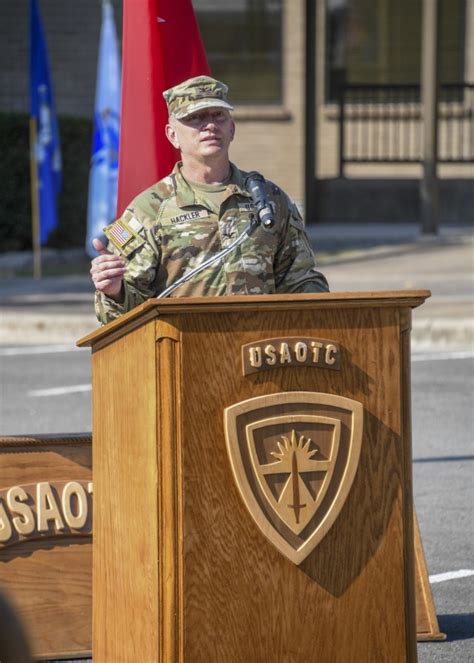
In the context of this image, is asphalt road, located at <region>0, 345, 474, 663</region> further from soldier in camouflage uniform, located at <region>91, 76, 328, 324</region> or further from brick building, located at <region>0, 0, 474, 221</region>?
brick building, located at <region>0, 0, 474, 221</region>

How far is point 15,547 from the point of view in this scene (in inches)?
175

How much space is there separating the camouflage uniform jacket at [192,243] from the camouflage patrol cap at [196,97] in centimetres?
21

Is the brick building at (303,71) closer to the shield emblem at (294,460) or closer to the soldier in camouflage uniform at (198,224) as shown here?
the soldier in camouflage uniform at (198,224)

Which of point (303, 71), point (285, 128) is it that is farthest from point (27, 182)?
point (303, 71)

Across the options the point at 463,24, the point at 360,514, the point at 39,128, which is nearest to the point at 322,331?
the point at 360,514

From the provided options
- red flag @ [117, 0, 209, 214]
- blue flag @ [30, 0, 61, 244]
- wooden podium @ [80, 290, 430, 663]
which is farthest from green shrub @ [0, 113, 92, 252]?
wooden podium @ [80, 290, 430, 663]

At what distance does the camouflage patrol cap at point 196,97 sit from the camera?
394 cm

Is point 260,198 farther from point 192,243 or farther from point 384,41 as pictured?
point 384,41

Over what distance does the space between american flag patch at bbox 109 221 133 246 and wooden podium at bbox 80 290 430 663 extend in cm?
67

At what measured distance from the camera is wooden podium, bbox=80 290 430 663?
3166 millimetres

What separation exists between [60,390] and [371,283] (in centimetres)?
463

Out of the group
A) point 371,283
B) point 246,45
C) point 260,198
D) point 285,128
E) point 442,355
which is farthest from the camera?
point 246,45

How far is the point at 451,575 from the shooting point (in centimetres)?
552

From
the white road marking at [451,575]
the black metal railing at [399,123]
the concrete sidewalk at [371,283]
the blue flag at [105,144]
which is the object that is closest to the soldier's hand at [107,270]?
the white road marking at [451,575]
